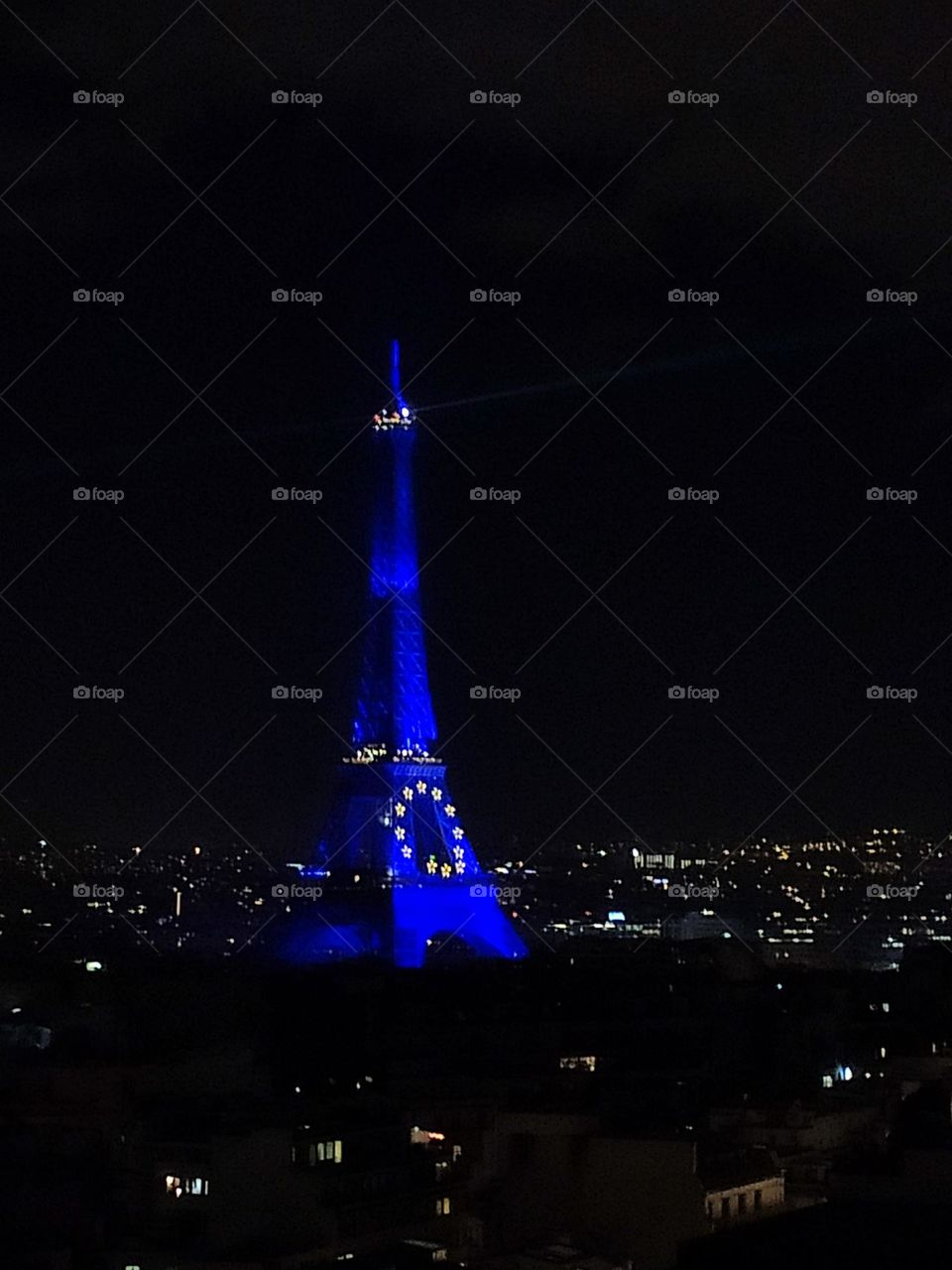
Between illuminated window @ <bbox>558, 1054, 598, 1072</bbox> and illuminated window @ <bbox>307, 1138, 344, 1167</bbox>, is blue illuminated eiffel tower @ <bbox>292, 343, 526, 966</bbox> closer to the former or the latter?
illuminated window @ <bbox>558, 1054, 598, 1072</bbox>

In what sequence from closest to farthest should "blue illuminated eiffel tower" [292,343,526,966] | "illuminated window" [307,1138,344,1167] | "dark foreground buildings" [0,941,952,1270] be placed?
"dark foreground buildings" [0,941,952,1270]
"illuminated window" [307,1138,344,1167]
"blue illuminated eiffel tower" [292,343,526,966]

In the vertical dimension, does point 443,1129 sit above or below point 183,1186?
above

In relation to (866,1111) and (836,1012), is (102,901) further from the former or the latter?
(866,1111)

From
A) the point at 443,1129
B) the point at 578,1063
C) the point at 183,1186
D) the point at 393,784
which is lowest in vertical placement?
the point at 183,1186

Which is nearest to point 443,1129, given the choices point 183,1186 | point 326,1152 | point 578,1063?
point 183,1186

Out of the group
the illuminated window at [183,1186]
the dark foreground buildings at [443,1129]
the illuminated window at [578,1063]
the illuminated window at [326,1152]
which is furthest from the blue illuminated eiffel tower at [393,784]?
the illuminated window at [326,1152]

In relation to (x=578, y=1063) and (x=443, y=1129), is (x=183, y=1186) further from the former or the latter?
(x=578, y=1063)

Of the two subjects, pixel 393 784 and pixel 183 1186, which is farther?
pixel 393 784

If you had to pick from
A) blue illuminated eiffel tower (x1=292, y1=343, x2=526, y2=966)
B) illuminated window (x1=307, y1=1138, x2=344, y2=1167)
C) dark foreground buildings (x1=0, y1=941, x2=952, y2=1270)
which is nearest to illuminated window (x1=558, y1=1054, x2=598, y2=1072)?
dark foreground buildings (x1=0, y1=941, x2=952, y2=1270)

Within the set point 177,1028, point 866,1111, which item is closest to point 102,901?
point 177,1028

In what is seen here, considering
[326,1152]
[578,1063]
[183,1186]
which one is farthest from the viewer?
[578,1063]
